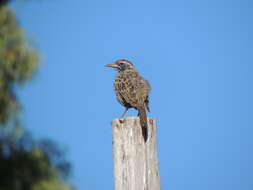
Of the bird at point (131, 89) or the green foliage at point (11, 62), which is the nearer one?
the green foliage at point (11, 62)

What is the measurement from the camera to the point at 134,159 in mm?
3381

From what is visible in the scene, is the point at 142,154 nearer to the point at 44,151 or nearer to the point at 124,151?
A: the point at 124,151

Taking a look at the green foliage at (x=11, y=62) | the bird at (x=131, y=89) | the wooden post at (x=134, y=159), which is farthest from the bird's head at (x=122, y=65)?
the wooden post at (x=134, y=159)

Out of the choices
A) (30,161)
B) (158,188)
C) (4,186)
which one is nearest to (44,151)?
(30,161)

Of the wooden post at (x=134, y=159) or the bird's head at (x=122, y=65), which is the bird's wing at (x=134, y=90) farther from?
the wooden post at (x=134, y=159)

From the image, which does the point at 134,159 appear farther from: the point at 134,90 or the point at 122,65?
the point at 122,65

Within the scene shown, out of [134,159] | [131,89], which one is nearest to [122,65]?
[131,89]

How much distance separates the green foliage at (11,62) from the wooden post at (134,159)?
5.40ft

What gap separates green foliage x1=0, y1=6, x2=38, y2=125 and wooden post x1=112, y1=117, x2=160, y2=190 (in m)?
1.65

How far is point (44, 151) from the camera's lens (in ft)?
15.4

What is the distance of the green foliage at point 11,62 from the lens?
4.53 metres

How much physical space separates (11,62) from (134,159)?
2259 mm

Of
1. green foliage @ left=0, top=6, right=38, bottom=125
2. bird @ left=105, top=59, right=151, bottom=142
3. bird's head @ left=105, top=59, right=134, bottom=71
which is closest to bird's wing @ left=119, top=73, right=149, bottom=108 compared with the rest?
bird @ left=105, top=59, right=151, bottom=142

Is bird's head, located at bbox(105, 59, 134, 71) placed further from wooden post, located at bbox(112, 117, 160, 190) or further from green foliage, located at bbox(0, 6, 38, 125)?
wooden post, located at bbox(112, 117, 160, 190)
